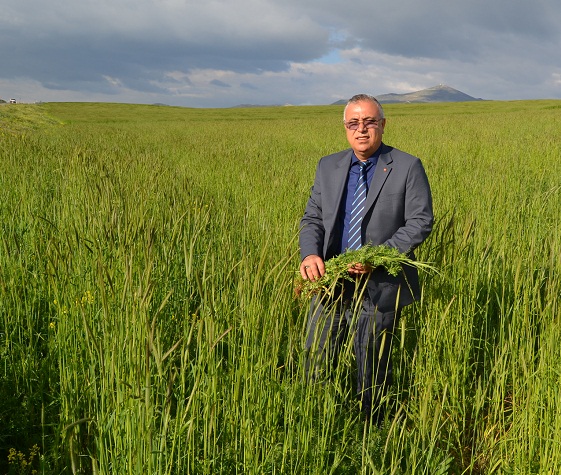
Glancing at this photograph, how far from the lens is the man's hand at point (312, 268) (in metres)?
2.00

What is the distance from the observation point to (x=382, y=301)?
6.97 ft

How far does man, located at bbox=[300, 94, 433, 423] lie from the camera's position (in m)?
2.12

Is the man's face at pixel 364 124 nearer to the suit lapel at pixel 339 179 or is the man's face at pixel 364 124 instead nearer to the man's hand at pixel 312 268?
the suit lapel at pixel 339 179

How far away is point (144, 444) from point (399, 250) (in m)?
1.29

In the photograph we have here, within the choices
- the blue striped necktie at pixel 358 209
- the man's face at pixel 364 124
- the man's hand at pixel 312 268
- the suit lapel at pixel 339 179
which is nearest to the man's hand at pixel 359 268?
the man's hand at pixel 312 268

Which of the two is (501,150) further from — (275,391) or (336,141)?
(275,391)

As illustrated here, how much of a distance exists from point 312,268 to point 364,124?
2.33ft

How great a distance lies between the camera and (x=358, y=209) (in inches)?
88.0

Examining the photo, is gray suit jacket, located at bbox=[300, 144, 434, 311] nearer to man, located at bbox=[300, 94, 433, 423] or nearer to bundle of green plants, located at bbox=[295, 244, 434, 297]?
man, located at bbox=[300, 94, 433, 423]

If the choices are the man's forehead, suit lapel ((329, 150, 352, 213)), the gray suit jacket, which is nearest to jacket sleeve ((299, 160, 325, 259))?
the gray suit jacket

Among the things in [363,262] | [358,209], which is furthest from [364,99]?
[363,262]

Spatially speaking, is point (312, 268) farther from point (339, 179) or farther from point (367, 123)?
point (367, 123)

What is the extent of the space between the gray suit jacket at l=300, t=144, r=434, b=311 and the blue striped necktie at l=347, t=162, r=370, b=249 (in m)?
0.03

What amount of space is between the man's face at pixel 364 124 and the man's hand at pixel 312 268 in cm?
56
